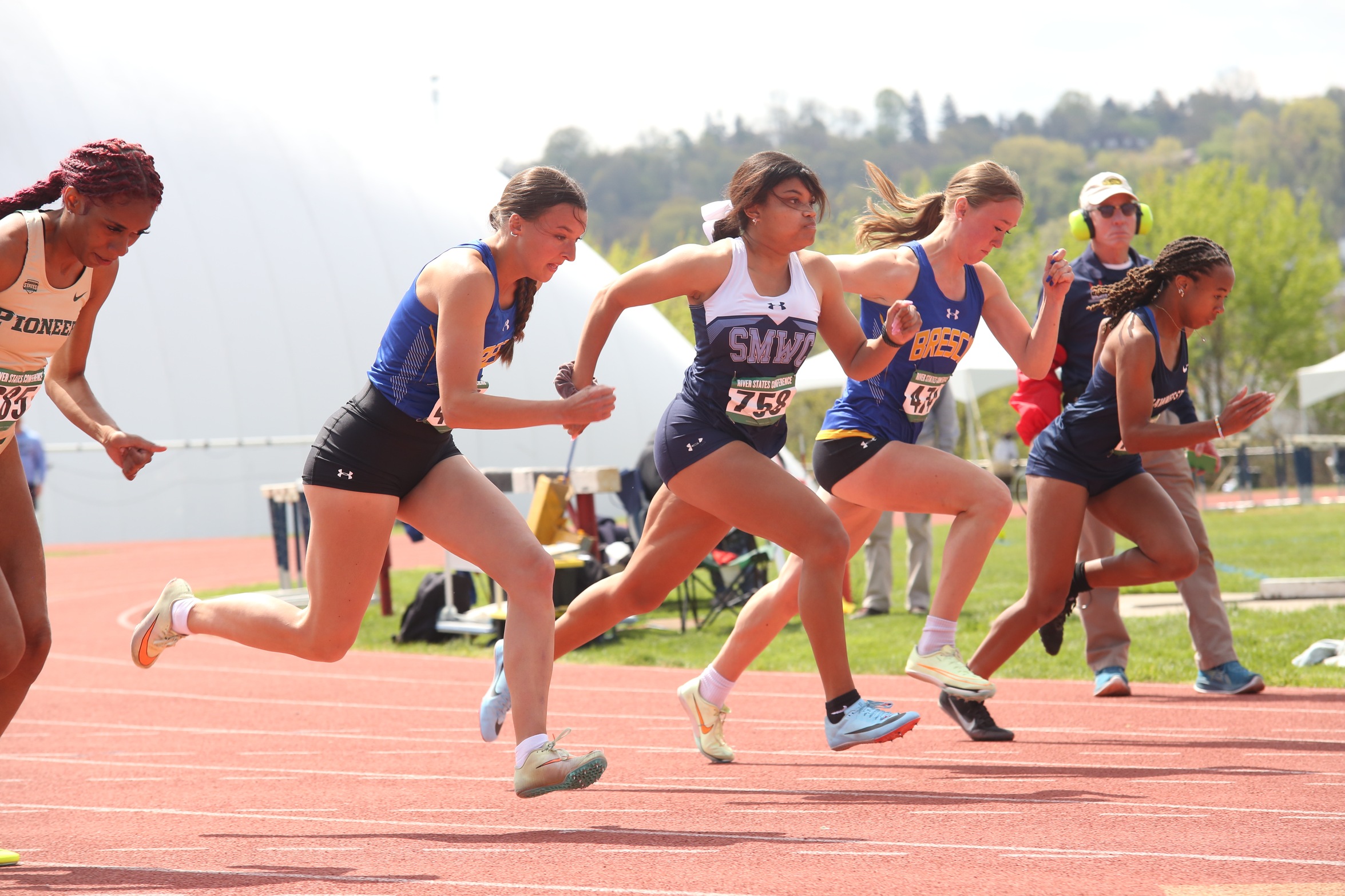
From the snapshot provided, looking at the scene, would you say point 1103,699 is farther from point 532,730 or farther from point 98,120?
point 98,120

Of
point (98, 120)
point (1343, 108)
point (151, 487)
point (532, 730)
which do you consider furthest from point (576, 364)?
point (1343, 108)

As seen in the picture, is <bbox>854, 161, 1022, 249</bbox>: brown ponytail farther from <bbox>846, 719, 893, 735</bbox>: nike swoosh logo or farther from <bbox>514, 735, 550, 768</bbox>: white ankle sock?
<bbox>514, 735, 550, 768</bbox>: white ankle sock

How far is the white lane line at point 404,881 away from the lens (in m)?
3.44

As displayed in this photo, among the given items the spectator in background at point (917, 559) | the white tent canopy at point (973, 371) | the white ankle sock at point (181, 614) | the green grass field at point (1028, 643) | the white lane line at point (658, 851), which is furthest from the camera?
the white tent canopy at point (973, 371)

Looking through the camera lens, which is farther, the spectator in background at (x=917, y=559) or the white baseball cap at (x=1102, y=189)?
the spectator in background at (x=917, y=559)

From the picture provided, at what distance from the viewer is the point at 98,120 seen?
30172 mm

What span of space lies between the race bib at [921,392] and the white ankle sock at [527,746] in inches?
84.4

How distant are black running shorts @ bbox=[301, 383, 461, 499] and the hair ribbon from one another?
1.47 metres

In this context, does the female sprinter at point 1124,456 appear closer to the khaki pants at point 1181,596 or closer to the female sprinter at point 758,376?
the khaki pants at point 1181,596

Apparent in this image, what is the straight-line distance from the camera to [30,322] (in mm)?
4078

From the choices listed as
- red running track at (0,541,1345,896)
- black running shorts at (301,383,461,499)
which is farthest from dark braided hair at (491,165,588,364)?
red running track at (0,541,1345,896)

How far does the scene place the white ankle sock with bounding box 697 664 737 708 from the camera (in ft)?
Result: 18.5

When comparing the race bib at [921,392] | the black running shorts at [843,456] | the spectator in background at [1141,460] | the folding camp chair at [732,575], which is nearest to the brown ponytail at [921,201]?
the race bib at [921,392]

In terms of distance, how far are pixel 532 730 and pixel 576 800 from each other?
589 millimetres
